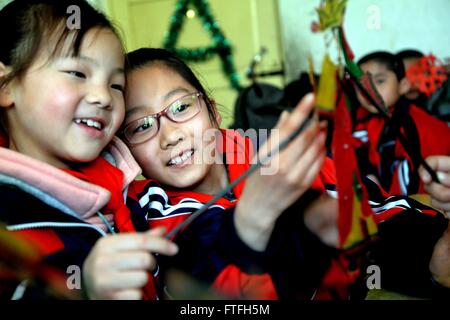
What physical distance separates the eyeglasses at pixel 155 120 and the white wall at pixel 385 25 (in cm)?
125

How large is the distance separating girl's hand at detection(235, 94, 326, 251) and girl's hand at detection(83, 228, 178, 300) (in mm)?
76

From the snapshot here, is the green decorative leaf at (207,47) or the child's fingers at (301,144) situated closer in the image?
the child's fingers at (301,144)

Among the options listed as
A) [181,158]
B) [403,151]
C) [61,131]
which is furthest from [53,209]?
[403,151]

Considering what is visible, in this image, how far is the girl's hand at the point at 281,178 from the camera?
35 centimetres

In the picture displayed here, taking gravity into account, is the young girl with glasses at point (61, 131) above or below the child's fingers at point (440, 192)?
above

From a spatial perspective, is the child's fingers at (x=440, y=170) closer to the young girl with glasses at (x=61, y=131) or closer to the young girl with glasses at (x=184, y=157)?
the young girl with glasses at (x=184, y=157)

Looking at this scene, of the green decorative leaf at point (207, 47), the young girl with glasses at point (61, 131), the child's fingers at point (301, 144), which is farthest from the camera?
the green decorative leaf at point (207, 47)

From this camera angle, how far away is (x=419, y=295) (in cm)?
55

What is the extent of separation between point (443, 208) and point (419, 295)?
0.12 metres

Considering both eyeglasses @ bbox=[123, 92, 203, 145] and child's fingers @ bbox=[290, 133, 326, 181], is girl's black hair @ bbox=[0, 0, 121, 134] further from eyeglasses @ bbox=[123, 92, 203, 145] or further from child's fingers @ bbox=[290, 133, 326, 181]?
child's fingers @ bbox=[290, 133, 326, 181]

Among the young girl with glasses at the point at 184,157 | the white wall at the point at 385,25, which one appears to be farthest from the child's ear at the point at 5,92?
the white wall at the point at 385,25

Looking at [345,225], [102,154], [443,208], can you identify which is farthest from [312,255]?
[102,154]

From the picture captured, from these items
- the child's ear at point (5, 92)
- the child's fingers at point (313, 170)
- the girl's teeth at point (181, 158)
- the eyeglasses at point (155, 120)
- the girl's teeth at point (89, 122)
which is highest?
the child's ear at point (5, 92)

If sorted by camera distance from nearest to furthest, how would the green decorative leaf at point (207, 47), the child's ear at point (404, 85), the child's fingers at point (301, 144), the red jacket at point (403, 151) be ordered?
the child's fingers at point (301, 144) → the red jacket at point (403, 151) → the child's ear at point (404, 85) → the green decorative leaf at point (207, 47)
